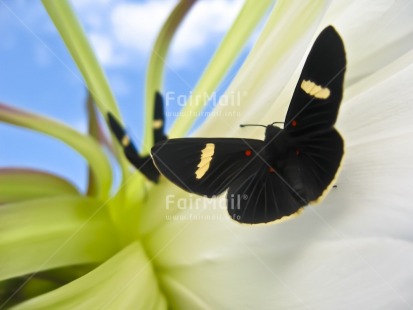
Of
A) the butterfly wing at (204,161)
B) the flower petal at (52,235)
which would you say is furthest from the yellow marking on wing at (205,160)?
the flower petal at (52,235)

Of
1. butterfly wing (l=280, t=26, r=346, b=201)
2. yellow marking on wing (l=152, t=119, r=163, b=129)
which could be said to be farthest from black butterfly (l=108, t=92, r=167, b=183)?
butterfly wing (l=280, t=26, r=346, b=201)

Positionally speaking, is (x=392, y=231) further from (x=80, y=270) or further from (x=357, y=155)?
(x=80, y=270)

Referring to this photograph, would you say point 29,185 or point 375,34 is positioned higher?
point 375,34

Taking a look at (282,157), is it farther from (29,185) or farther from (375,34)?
(29,185)

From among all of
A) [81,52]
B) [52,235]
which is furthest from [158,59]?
[52,235]

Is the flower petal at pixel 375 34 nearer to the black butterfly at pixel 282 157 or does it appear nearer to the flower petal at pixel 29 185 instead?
the black butterfly at pixel 282 157

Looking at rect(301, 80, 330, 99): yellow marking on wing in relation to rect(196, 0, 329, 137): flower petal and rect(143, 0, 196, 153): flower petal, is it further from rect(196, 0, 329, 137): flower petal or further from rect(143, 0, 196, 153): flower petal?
rect(143, 0, 196, 153): flower petal

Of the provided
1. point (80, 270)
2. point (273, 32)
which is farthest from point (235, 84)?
point (80, 270)
